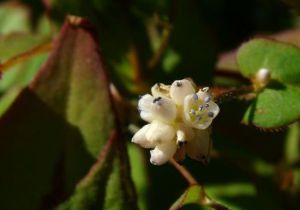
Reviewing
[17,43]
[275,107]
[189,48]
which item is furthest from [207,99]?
[17,43]

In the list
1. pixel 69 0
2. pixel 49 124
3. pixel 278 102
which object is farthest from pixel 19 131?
pixel 278 102

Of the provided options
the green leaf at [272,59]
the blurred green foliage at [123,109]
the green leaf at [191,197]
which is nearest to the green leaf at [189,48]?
the blurred green foliage at [123,109]

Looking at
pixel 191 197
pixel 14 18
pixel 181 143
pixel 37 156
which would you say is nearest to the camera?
pixel 181 143

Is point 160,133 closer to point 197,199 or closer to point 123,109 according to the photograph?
point 197,199

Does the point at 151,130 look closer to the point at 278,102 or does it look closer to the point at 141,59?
the point at 278,102

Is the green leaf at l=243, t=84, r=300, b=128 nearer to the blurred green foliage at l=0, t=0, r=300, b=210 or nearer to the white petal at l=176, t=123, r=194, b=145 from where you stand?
the blurred green foliage at l=0, t=0, r=300, b=210

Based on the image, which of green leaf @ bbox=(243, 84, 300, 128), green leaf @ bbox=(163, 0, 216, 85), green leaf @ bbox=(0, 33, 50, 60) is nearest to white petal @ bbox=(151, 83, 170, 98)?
green leaf @ bbox=(243, 84, 300, 128)
